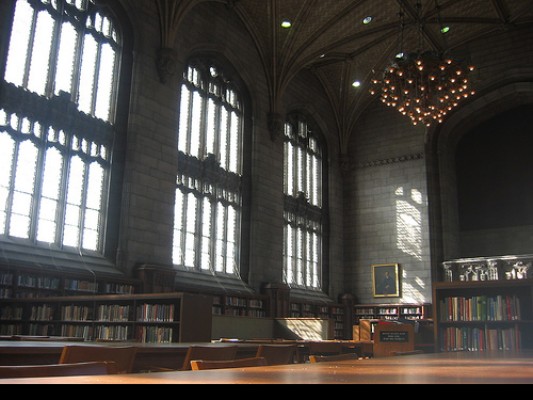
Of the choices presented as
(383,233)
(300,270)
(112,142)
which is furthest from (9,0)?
(383,233)

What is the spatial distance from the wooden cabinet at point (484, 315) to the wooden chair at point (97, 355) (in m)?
4.00

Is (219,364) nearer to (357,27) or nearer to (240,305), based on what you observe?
(240,305)

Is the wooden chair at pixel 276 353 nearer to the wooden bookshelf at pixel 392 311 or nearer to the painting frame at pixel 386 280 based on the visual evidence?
the wooden bookshelf at pixel 392 311

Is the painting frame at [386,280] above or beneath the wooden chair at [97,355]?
above

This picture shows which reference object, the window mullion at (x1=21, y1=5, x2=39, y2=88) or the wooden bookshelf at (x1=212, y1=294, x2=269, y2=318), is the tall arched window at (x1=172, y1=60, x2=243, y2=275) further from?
the window mullion at (x1=21, y1=5, x2=39, y2=88)

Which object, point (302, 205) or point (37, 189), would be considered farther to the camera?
point (302, 205)

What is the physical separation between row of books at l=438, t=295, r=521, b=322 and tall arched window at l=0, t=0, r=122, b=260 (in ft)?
22.9

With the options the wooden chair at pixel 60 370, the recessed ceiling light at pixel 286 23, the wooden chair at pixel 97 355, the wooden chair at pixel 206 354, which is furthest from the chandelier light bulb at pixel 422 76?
the wooden chair at pixel 60 370

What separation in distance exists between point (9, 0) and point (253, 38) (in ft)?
23.9

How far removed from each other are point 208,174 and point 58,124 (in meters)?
4.25

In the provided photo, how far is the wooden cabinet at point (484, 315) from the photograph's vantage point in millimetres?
5730

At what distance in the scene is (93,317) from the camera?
9023 millimetres

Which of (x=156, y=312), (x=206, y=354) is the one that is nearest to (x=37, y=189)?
(x=156, y=312)

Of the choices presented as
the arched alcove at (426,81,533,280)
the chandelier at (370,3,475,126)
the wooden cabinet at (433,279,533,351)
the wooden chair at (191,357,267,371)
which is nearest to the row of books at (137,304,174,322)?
the wooden cabinet at (433,279,533,351)
